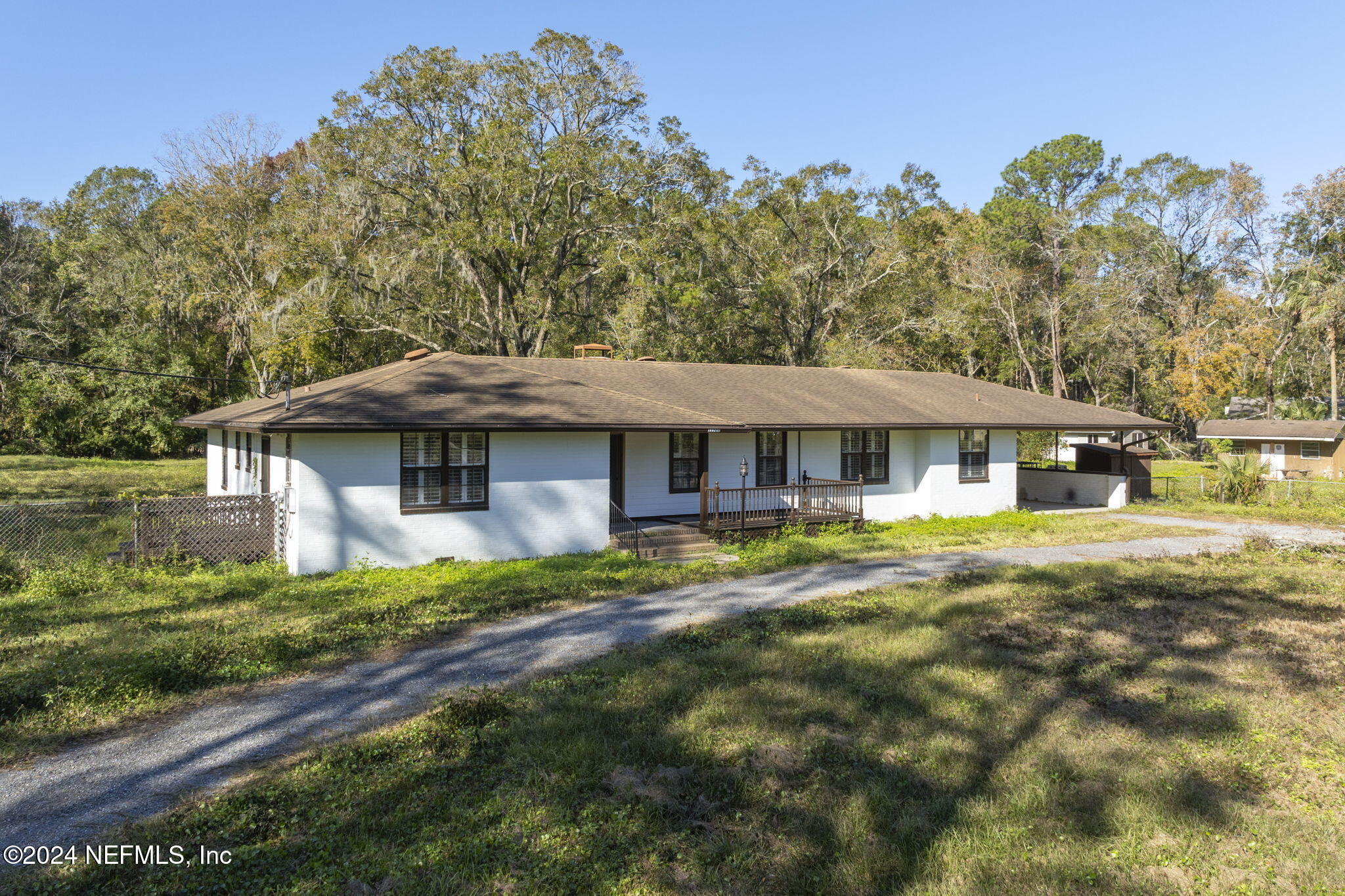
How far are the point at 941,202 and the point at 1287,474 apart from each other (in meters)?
24.0

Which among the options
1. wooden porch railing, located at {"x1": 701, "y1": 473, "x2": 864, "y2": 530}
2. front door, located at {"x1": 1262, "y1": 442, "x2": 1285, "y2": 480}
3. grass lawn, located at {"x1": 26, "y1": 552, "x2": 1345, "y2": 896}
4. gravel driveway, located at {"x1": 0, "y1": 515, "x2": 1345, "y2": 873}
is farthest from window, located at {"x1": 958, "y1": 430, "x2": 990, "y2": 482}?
front door, located at {"x1": 1262, "y1": 442, "x2": 1285, "y2": 480}

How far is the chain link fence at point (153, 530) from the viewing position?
11969 mm

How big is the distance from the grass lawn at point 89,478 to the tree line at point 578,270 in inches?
127

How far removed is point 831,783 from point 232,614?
25.9 feet

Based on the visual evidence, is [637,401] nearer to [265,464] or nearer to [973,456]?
[265,464]

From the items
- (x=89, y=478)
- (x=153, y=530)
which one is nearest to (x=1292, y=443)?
(x=153, y=530)

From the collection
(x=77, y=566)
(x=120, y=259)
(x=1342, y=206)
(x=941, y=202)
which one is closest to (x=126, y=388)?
(x=120, y=259)

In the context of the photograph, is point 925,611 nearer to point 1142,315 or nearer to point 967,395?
point 967,395

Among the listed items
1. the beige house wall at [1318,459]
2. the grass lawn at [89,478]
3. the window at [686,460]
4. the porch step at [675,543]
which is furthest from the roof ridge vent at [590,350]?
the beige house wall at [1318,459]

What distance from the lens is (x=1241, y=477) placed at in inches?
922

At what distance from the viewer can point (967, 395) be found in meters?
23.5

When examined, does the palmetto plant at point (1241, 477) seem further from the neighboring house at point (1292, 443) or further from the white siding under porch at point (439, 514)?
the white siding under porch at point (439, 514)

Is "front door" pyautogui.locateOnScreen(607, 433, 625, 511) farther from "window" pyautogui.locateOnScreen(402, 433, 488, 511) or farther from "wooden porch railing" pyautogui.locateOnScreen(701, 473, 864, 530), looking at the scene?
"window" pyautogui.locateOnScreen(402, 433, 488, 511)

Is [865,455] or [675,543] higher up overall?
[865,455]
